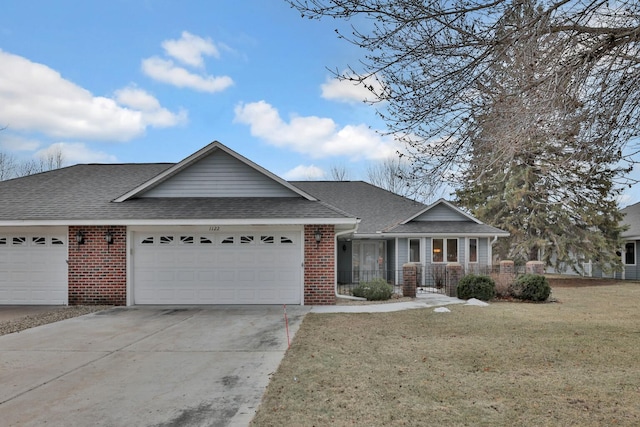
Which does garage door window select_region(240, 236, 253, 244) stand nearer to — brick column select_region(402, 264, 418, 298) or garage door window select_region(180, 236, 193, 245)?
garage door window select_region(180, 236, 193, 245)

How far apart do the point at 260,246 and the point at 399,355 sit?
6.91 m

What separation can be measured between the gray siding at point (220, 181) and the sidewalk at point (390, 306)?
3.93m

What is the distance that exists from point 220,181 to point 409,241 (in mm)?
9931

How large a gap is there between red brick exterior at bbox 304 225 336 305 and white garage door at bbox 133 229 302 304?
0.27m

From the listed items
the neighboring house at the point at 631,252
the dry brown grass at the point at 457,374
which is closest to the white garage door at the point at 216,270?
the dry brown grass at the point at 457,374

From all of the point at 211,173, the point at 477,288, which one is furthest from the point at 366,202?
the point at 211,173

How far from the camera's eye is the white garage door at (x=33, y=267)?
13172mm

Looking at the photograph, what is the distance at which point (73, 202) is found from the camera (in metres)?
13.9

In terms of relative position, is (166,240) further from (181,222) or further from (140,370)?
(140,370)

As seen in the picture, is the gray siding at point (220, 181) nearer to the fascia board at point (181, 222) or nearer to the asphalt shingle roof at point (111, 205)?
the asphalt shingle roof at point (111, 205)

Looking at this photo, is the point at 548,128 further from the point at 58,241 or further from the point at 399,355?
the point at 58,241

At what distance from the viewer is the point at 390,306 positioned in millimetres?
12844

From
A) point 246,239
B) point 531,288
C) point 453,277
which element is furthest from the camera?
point 453,277

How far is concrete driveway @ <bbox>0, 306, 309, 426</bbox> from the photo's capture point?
4699mm
